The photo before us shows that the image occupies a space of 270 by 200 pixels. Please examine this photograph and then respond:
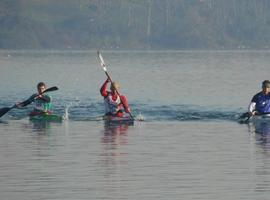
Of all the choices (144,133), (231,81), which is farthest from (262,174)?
(231,81)

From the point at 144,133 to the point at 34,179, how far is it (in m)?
12.3

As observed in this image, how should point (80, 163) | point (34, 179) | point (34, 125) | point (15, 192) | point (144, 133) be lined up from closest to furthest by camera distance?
point (15, 192) → point (34, 179) → point (80, 163) → point (144, 133) → point (34, 125)

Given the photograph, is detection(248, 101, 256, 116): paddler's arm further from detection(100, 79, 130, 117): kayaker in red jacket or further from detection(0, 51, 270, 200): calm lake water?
detection(100, 79, 130, 117): kayaker in red jacket

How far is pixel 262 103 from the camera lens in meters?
41.5

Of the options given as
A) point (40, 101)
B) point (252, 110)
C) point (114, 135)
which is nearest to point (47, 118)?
point (40, 101)

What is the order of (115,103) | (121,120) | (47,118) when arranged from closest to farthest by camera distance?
Answer: (121,120)
(115,103)
(47,118)

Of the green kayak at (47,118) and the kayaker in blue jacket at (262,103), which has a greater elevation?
the kayaker in blue jacket at (262,103)

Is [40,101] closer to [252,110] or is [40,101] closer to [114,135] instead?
[114,135]

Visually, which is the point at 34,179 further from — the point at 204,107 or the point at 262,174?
the point at 204,107

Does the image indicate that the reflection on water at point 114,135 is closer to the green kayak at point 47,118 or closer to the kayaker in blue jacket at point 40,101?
the green kayak at point 47,118

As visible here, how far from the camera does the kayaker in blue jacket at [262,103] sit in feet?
136

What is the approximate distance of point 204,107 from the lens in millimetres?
54469

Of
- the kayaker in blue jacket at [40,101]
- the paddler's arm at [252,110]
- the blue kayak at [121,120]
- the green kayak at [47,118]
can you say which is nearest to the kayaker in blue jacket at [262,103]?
the paddler's arm at [252,110]

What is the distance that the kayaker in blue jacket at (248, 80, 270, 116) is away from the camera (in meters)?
41.4
